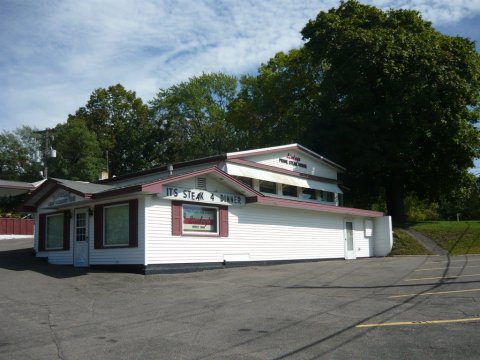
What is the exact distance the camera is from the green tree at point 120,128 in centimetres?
5916

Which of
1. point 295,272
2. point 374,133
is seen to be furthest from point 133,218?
point 374,133

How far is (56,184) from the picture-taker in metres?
19.6

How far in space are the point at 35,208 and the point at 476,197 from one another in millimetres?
58267

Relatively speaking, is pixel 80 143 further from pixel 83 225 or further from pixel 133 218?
pixel 133 218

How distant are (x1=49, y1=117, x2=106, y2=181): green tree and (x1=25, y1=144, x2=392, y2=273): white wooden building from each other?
1004 inches

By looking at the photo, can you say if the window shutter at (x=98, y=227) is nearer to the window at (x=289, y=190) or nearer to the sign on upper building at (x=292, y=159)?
the sign on upper building at (x=292, y=159)

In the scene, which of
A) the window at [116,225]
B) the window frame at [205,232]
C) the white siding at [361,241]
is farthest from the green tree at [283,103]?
the window at [116,225]

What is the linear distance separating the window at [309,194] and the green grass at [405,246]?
5396 mm

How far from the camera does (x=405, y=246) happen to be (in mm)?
28844

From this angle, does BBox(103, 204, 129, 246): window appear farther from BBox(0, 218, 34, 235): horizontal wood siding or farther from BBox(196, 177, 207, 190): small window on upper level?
BBox(0, 218, 34, 235): horizontal wood siding

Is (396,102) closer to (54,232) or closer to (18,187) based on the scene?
(54,232)

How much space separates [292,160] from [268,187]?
2363 millimetres

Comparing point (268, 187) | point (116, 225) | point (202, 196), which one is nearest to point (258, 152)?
point (268, 187)

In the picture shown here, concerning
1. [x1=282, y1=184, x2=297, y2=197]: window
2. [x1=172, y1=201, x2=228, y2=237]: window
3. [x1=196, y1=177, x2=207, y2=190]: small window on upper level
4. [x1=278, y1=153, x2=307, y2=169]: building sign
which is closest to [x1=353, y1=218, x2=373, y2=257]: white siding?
[x1=282, y1=184, x2=297, y2=197]: window
